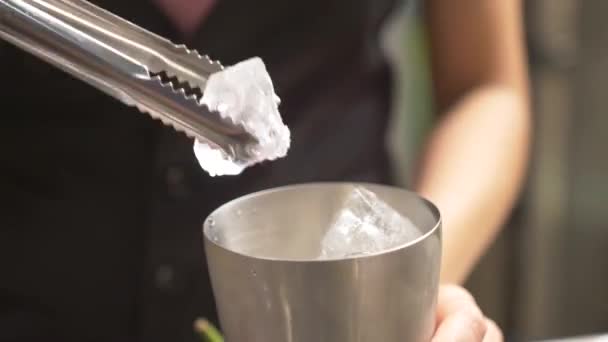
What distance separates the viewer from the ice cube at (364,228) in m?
0.30

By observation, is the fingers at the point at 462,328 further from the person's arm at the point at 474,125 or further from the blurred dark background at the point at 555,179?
the blurred dark background at the point at 555,179

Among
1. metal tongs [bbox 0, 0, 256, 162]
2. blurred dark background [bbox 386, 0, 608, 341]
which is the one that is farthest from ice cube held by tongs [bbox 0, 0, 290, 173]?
blurred dark background [bbox 386, 0, 608, 341]

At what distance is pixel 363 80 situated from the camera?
61 centimetres

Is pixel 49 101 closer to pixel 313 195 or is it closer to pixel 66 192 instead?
pixel 66 192

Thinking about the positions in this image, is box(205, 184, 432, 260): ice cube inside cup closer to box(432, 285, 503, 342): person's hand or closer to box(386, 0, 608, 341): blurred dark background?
box(432, 285, 503, 342): person's hand

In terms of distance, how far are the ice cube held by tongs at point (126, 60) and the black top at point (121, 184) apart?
0.27 m

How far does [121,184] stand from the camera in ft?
1.80

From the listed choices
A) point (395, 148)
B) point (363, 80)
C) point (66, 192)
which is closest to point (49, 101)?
point (66, 192)

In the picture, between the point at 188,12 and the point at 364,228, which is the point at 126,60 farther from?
Answer: the point at 188,12

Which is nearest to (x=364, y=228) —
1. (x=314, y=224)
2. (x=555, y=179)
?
(x=314, y=224)

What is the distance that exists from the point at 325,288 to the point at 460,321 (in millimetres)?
85

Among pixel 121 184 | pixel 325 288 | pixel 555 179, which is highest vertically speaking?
pixel 325 288

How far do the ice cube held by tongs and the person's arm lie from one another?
0.81 feet

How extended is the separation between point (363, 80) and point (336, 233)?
31 centimetres
